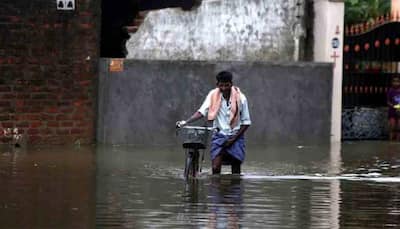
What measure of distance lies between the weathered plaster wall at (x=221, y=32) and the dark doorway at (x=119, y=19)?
142mm

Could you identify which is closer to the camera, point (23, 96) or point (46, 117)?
point (23, 96)

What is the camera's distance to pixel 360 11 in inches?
834

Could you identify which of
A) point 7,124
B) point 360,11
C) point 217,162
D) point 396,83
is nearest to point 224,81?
point 217,162

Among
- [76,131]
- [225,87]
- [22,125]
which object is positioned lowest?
[76,131]

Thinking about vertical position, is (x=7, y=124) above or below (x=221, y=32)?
below

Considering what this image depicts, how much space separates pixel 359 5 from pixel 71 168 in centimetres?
994

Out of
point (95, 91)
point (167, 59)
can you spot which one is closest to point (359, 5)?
point (167, 59)

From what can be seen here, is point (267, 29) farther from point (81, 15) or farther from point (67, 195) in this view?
point (67, 195)

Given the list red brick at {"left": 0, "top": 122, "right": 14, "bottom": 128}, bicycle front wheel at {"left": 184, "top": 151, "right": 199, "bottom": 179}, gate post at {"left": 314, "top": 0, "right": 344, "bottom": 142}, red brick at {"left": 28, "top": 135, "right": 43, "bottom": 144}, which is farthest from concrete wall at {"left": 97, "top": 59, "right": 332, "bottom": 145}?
bicycle front wheel at {"left": 184, "top": 151, "right": 199, "bottom": 179}

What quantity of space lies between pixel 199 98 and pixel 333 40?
9.65 ft

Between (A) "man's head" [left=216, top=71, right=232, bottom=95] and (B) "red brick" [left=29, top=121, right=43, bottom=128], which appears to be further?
(B) "red brick" [left=29, top=121, right=43, bottom=128]

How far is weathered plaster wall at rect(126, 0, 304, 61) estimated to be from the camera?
17.6 metres

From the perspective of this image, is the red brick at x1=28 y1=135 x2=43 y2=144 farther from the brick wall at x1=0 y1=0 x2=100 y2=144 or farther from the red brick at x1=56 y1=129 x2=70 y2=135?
the red brick at x1=56 y1=129 x2=70 y2=135

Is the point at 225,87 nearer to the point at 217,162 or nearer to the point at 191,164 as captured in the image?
the point at 217,162
